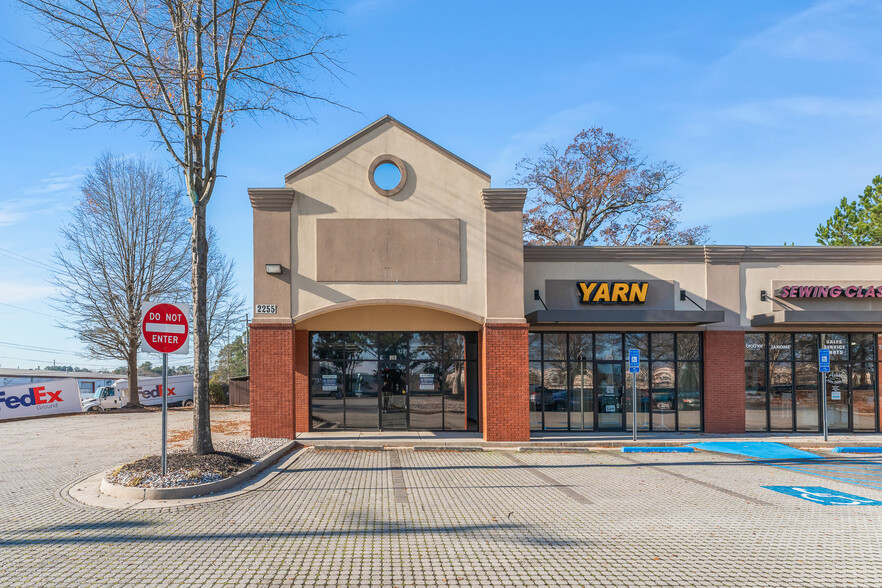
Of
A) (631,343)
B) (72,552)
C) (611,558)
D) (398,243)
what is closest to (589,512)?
(611,558)

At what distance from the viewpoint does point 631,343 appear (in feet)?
59.5

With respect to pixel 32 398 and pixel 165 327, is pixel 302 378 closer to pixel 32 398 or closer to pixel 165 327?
pixel 165 327

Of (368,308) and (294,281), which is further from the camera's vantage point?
(368,308)

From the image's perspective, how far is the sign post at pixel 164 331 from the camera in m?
9.50

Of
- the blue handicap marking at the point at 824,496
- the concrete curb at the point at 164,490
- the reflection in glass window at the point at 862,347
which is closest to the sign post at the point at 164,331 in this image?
the concrete curb at the point at 164,490

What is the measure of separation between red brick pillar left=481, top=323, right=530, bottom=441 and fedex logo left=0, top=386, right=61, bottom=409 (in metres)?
21.2

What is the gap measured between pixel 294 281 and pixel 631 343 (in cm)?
1026

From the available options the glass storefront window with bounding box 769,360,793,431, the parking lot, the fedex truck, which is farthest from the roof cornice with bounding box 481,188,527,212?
the fedex truck

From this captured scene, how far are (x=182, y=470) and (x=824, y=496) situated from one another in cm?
1080

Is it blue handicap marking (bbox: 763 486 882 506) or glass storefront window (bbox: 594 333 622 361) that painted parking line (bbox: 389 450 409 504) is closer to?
blue handicap marking (bbox: 763 486 882 506)

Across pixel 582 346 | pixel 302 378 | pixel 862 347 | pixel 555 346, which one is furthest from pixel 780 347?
pixel 302 378

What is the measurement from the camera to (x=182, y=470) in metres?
9.96

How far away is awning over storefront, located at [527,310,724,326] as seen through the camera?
1633 cm

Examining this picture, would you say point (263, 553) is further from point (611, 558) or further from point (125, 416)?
point (125, 416)
